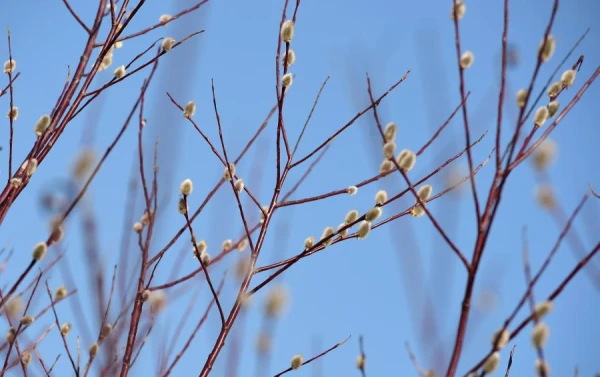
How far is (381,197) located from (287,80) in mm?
560

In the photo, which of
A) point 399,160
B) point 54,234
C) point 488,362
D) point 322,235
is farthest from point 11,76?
point 488,362

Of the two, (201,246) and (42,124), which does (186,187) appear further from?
(42,124)

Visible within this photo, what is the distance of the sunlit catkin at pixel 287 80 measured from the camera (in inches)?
84.7

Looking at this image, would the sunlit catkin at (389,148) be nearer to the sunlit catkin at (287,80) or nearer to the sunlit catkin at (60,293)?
the sunlit catkin at (287,80)

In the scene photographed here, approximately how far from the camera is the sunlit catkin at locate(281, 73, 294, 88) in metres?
2.15

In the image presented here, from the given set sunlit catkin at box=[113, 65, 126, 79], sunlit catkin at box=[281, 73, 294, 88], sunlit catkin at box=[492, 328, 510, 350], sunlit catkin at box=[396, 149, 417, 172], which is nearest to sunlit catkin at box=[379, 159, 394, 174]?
sunlit catkin at box=[396, 149, 417, 172]

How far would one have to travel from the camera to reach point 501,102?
1.35m

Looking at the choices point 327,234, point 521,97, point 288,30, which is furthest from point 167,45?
point 521,97

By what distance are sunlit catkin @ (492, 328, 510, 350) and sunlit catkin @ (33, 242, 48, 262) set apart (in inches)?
46.9

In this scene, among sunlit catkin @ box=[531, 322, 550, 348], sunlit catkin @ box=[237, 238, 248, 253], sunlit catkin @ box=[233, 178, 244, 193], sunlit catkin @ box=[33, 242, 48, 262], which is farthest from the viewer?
sunlit catkin @ box=[237, 238, 248, 253]

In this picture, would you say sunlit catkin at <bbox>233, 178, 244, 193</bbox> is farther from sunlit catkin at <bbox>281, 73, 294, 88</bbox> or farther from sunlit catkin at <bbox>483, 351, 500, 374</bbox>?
sunlit catkin at <bbox>483, 351, 500, 374</bbox>

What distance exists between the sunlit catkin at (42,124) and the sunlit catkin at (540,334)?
1.57m

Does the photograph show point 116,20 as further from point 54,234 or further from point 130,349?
point 130,349

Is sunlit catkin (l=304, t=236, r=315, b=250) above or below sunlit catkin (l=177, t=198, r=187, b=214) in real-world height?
below
